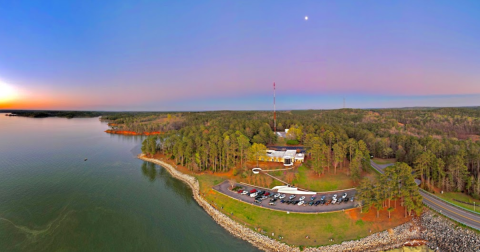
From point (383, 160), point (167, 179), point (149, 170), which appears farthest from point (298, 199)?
point (149, 170)

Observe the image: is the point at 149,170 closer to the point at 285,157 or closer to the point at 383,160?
the point at 285,157

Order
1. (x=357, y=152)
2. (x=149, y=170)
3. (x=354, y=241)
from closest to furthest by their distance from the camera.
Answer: (x=354, y=241) → (x=357, y=152) → (x=149, y=170)

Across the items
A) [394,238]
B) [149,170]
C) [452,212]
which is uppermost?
[452,212]

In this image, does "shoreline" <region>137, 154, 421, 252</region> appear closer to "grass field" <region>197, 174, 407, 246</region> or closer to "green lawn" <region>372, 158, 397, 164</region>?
"grass field" <region>197, 174, 407, 246</region>

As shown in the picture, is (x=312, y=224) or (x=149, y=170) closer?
(x=312, y=224)

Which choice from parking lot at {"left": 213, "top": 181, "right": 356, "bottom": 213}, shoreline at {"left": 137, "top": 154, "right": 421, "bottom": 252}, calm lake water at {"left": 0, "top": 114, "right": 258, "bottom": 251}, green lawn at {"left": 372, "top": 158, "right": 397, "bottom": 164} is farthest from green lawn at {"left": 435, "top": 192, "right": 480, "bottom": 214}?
calm lake water at {"left": 0, "top": 114, "right": 258, "bottom": 251}

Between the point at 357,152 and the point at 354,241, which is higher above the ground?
the point at 357,152
